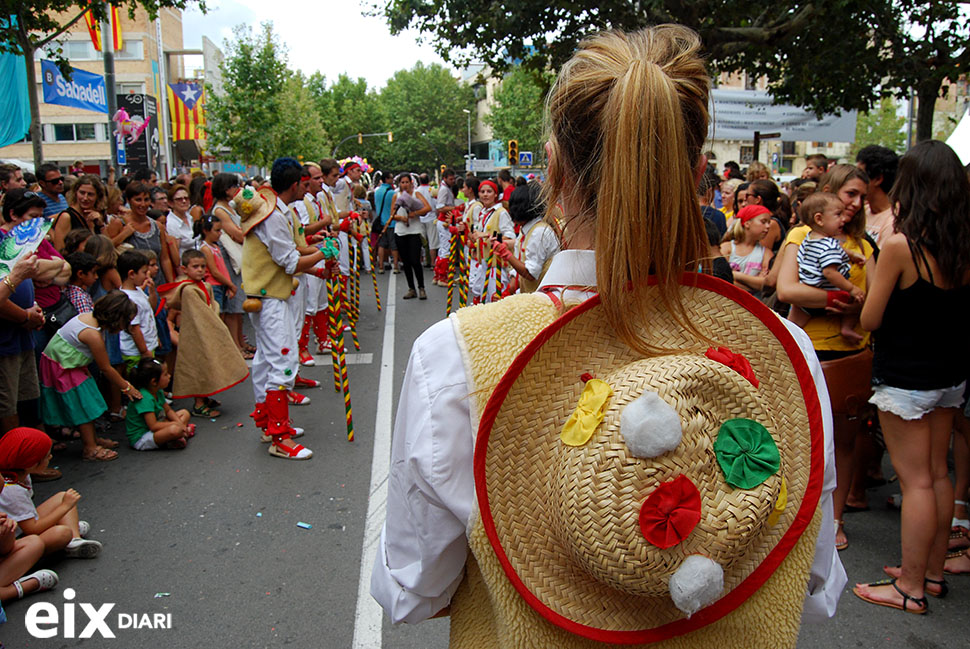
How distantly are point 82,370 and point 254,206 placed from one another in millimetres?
1840

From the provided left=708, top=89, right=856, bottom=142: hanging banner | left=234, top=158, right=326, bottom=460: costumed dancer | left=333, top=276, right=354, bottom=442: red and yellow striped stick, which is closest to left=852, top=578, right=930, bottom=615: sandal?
left=333, top=276, right=354, bottom=442: red and yellow striped stick

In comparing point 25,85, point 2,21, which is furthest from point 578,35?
point 25,85

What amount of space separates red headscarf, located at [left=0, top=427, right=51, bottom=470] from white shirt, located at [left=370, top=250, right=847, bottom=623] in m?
3.44

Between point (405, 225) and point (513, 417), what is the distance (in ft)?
38.9

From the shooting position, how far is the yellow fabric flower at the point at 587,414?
1055 mm

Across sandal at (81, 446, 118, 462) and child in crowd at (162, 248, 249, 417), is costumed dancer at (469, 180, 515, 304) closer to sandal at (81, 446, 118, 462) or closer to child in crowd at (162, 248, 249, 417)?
child in crowd at (162, 248, 249, 417)

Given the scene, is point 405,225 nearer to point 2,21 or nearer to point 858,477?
point 2,21

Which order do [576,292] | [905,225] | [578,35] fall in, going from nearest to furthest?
[576,292], [905,225], [578,35]

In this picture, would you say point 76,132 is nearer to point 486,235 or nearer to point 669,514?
point 486,235

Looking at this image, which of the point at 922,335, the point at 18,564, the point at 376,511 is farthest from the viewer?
the point at 376,511

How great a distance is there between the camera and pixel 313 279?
28.8 feet

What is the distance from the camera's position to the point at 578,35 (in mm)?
12773

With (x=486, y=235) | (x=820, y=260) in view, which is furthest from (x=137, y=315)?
(x=820, y=260)

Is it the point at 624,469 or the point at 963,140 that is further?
the point at 963,140
